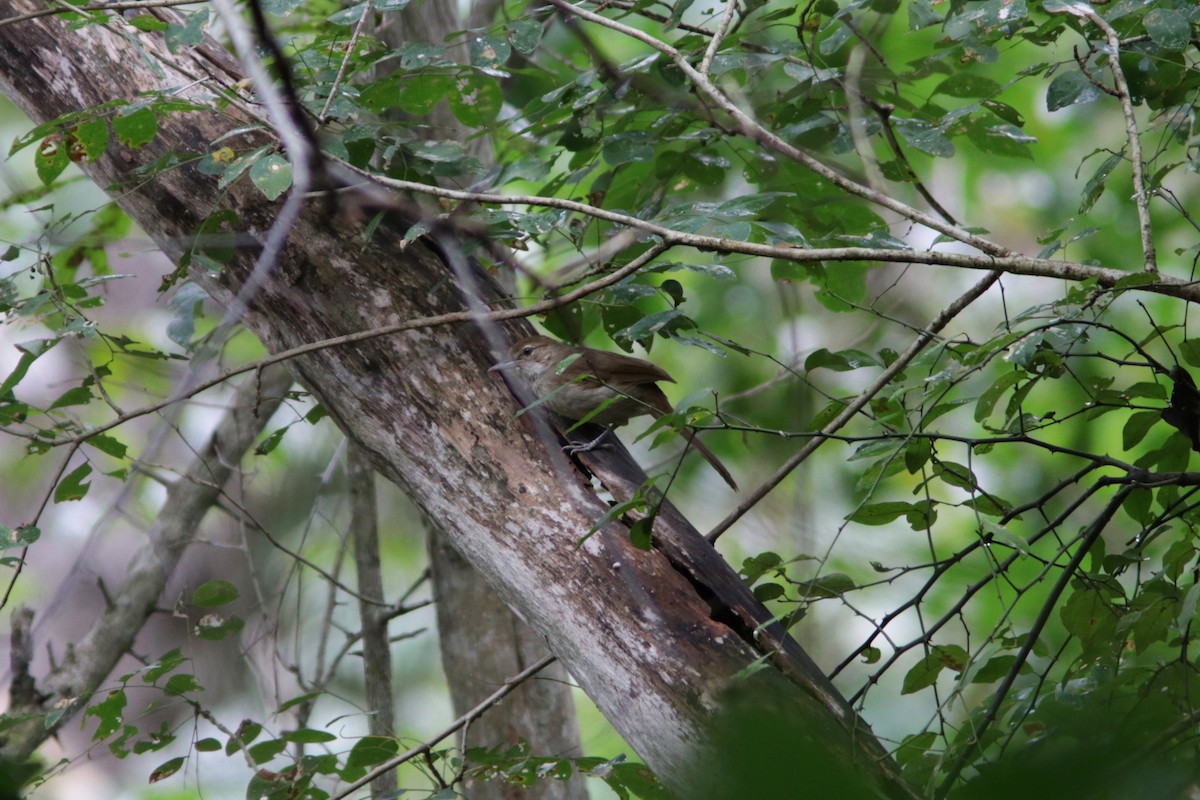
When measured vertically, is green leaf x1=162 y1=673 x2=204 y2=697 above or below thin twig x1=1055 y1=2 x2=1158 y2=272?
above

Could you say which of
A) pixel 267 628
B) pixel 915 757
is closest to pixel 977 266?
pixel 915 757

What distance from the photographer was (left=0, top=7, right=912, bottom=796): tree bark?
2.26m

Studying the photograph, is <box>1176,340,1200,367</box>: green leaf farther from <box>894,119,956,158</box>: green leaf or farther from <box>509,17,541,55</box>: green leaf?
<box>509,17,541,55</box>: green leaf

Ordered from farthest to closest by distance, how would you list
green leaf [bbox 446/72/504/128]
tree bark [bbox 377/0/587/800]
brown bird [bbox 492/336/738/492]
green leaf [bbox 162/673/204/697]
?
tree bark [bbox 377/0/587/800]
brown bird [bbox 492/336/738/492]
green leaf [bbox 446/72/504/128]
green leaf [bbox 162/673/204/697]

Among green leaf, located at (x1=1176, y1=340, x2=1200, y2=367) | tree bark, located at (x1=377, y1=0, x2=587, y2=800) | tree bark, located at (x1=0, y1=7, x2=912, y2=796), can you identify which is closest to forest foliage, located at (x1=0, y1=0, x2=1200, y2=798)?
green leaf, located at (x1=1176, y1=340, x2=1200, y2=367)

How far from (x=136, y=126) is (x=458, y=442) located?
1.11 metres

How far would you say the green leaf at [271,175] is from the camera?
87.0 inches

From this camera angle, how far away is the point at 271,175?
2238 mm

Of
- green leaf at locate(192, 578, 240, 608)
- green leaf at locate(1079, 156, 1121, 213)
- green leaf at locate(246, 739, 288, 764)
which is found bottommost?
green leaf at locate(1079, 156, 1121, 213)

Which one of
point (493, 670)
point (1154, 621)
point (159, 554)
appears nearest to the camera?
point (1154, 621)

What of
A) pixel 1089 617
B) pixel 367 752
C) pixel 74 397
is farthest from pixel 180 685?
pixel 1089 617

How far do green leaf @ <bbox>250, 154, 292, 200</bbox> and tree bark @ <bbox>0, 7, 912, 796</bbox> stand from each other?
392mm

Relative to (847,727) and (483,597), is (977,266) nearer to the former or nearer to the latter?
(847,727)

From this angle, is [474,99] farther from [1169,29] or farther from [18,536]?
[1169,29]
